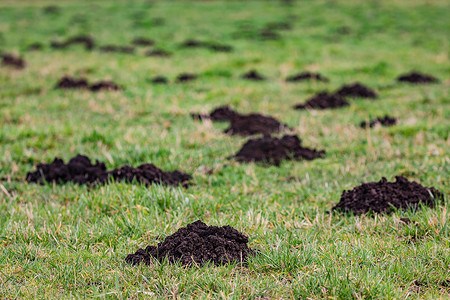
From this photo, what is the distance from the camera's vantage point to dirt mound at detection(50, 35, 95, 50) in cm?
1991

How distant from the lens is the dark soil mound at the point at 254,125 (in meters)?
8.77

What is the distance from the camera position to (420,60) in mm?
17391

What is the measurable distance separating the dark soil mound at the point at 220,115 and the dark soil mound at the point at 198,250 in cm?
570

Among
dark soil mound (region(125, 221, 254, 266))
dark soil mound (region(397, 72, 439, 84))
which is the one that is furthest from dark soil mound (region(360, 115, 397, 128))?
dark soil mound (region(125, 221, 254, 266))

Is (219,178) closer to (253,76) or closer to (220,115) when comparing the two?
(220,115)

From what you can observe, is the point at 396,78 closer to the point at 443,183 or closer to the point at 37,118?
the point at 443,183

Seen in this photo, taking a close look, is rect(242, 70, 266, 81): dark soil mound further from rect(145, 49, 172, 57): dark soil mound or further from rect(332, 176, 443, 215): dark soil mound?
rect(332, 176, 443, 215): dark soil mound

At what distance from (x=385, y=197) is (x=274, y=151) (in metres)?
2.47

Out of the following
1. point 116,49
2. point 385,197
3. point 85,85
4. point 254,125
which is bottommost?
point 254,125

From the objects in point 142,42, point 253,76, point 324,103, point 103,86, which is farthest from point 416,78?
point 142,42

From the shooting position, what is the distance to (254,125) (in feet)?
29.0

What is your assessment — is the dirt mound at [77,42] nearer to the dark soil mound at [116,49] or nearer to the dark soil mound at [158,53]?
the dark soil mound at [116,49]

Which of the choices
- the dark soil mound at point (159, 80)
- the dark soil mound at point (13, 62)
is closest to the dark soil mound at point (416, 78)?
the dark soil mound at point (159, 80)

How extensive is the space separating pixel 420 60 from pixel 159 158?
1338cm
